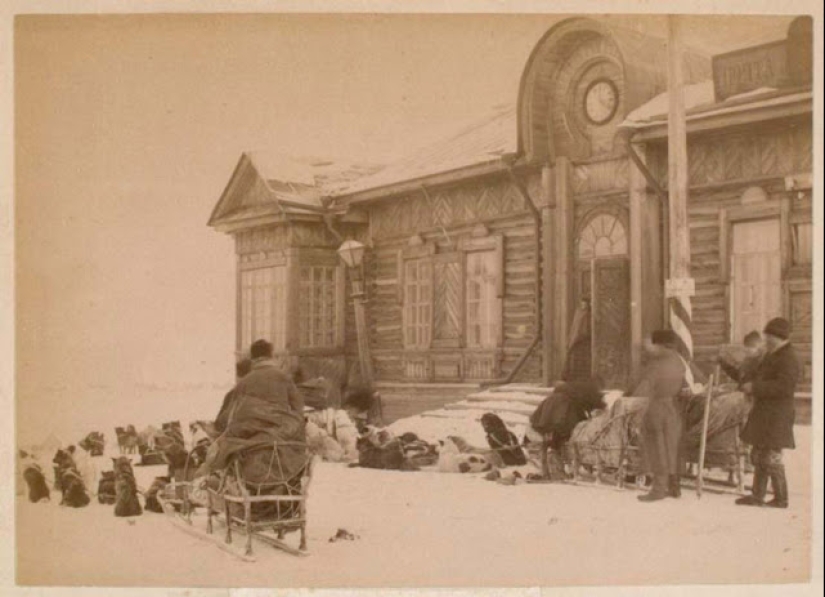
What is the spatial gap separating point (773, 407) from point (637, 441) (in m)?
0.92

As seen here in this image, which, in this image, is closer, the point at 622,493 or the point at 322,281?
the point at 622,493

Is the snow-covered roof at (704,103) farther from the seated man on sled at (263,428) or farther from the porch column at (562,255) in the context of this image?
the seated man on sled at (263,428)

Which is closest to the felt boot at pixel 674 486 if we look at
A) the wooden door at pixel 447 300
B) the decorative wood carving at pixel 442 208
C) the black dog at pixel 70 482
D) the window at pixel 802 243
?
the window at pixel 802 243

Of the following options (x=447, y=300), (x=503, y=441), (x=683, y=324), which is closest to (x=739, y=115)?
(x=683, y=324)

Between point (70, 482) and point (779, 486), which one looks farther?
point (70, 482)

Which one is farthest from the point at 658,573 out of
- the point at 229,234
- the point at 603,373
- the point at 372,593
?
the point at 229,234

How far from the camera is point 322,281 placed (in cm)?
768

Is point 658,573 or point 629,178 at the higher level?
point 629,178

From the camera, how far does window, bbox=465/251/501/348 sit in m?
7.50

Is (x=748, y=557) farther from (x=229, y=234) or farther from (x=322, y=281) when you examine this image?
(x=229, y=234)

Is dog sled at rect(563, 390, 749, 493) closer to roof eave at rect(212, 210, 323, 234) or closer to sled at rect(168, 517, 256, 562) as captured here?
sled at rect(168, 517, 256, 562)

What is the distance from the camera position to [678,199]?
7.00 meters

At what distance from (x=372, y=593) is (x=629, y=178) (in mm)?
3417

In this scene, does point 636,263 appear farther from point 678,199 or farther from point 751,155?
point 751,155
